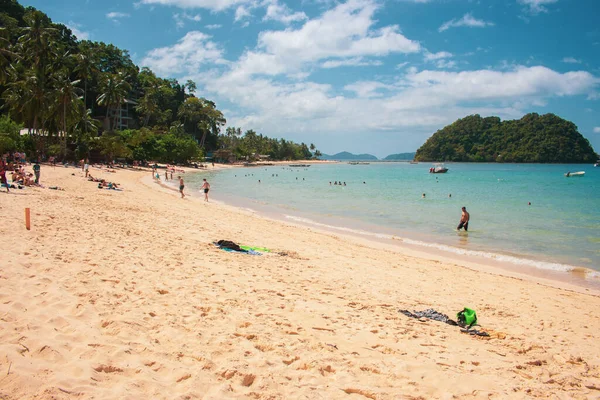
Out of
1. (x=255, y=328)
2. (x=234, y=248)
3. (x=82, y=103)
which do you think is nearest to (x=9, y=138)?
(x=82, y=103)

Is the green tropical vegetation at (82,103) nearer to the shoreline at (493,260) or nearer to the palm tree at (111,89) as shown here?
the palm tree at (111,89)

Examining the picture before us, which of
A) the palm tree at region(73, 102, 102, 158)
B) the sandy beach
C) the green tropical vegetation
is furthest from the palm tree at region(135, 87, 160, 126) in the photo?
the sandy beach

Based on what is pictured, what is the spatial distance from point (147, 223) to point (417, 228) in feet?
44.0

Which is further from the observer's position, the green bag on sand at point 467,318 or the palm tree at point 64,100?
the palm tree at point 64,100

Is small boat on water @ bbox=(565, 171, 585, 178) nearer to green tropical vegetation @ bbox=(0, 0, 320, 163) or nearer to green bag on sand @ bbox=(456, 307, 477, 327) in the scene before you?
green tropical vegetation @ bbox=(0, 0, 320, 163)

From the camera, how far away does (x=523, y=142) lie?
558ft

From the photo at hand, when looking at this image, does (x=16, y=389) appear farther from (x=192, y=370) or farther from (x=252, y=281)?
(x=252, y=281)

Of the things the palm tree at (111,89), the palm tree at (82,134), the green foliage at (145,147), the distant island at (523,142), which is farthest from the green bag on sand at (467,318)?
the distant island at (523,142)

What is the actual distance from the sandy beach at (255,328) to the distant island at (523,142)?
7178 inches

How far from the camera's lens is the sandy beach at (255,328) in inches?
147

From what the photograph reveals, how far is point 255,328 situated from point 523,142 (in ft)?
642

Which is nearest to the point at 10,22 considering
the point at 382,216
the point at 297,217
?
the point at 297,217

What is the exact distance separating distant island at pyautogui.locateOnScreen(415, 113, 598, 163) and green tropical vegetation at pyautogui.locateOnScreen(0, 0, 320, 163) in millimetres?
126096

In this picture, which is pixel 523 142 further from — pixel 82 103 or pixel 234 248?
pixel 234 248
